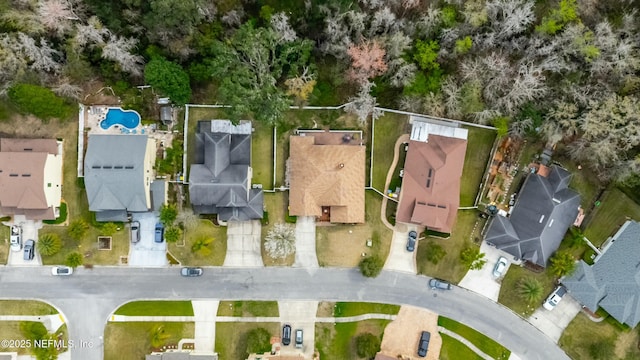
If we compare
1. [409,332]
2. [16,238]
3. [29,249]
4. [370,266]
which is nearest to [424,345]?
[409,332]

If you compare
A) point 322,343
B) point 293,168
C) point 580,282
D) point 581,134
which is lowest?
point 322,343

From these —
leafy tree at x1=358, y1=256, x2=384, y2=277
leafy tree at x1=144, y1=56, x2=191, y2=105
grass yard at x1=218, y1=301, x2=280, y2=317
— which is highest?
leafy tree at x1=144, y1=56, x2=191, y2=105

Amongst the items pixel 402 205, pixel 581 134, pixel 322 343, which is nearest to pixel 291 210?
pixel 402 205

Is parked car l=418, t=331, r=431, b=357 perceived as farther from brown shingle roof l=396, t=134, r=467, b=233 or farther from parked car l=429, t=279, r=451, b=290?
brown shingle roof l=396, t=134, r=467, b=233

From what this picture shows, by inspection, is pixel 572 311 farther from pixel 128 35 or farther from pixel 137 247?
pixel 128 35

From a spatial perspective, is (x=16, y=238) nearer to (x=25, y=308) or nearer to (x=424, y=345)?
(x=25, y=308)

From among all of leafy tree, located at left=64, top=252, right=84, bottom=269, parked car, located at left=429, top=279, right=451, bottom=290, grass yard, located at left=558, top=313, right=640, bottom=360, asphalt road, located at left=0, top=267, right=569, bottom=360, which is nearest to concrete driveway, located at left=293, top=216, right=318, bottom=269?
asphalt road, located at left=0, top=267, right=569, bottom=360
